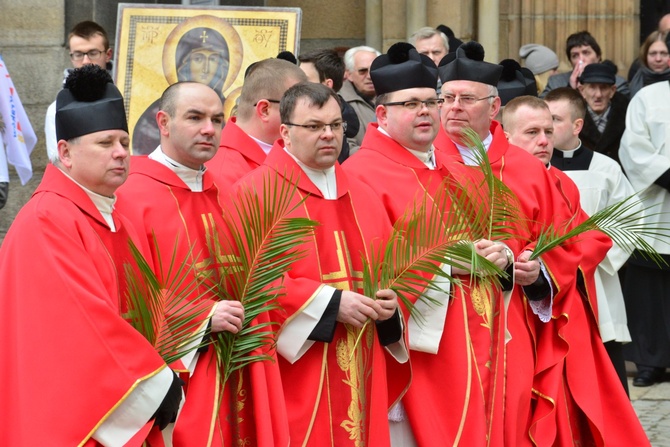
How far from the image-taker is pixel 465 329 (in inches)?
265

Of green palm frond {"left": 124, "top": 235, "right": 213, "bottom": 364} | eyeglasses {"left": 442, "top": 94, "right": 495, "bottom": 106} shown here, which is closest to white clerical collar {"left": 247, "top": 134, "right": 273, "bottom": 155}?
eyeglasses {"left": 442, "top": 94, "right": 495, "bottom": 106}

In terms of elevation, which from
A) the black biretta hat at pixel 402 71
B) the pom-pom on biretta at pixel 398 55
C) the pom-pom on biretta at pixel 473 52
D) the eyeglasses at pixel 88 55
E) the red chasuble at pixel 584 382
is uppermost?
the eyeglasses at pixel 88 55

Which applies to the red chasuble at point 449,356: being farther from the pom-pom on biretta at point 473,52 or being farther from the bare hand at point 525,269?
the pom-pom on biretta at point 473,52

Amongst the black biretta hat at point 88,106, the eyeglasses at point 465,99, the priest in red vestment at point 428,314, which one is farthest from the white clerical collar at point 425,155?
the black biretta hat at point 88,106

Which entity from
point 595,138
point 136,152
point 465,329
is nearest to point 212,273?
point 465,329

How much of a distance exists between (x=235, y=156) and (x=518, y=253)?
1.43 m

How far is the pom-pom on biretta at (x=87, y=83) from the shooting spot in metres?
5.54

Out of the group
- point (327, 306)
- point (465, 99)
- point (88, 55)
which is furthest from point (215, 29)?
point (327, 306)

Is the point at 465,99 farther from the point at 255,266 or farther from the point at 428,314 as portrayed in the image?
the point at 255,266

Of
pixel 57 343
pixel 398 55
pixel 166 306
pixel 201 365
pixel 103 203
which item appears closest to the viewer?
pixel 57 343

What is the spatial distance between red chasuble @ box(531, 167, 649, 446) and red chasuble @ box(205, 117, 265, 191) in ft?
5.34

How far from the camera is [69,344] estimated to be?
514 centimetres

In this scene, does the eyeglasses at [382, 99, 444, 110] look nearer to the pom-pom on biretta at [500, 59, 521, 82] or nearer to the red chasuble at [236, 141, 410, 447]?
the red chasuble at [236, 141, 410, 447]

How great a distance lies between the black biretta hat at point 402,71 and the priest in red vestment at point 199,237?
42.2 inches
